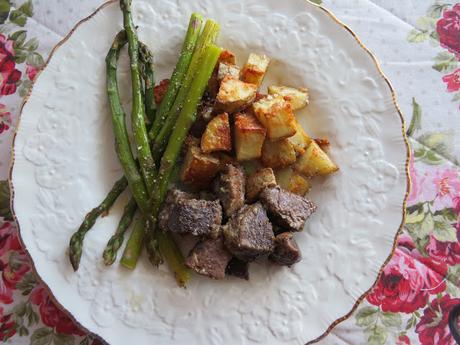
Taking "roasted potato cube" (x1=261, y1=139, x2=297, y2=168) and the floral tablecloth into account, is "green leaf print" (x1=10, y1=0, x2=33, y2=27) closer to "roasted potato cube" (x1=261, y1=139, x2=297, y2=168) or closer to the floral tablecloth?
the floral tablecloth

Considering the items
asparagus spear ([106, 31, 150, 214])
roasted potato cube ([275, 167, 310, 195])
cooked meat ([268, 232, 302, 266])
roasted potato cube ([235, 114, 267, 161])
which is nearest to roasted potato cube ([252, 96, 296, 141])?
roasted potato cube ([235, 114, 267, 161])

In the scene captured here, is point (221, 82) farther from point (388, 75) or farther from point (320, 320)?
point (320, 320)

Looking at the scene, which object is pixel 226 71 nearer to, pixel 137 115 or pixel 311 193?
pixel 137 115

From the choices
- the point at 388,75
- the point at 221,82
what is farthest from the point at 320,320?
the point at 388,75

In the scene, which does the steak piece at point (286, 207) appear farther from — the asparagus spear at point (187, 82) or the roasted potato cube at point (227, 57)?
the roasted potato cube at point (227, 57)

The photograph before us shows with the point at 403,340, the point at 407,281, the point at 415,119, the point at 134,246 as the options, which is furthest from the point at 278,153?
the point at 403,340

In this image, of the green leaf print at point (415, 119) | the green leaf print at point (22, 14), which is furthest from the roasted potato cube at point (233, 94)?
the green leaf print at point (22, 14)
